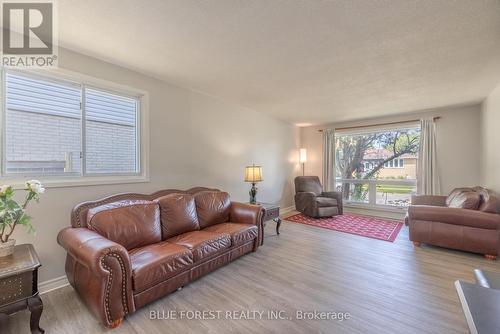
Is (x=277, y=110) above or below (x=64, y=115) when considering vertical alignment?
above

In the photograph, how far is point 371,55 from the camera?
2.30 m

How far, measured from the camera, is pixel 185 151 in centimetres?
328

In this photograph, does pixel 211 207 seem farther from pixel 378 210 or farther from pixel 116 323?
pixel 378 210

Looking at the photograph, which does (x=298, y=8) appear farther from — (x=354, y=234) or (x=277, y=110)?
(x=354, y=234)

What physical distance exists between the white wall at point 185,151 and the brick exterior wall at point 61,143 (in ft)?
0.86

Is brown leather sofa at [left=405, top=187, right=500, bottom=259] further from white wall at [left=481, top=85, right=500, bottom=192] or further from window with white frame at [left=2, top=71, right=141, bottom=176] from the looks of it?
window with white frame at [left=2, top=71, right=141, bottom=176]

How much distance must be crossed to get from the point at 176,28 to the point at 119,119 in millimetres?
1419

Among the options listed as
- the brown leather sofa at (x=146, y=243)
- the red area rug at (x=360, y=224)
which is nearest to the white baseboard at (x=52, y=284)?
the brown leather sofa at (x=146, y=243)

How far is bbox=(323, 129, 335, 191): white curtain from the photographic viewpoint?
18.7 feet

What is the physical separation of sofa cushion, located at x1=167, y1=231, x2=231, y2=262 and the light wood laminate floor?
0.30m

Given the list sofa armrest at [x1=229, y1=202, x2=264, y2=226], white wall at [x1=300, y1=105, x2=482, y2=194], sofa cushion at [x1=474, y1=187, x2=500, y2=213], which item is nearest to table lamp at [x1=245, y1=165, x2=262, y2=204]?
sofa armrest at [x1=229, y1=202, x2=264, y2=226]

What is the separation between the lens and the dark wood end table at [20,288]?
1.39m

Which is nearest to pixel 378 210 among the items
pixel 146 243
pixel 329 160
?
pixel 329 160

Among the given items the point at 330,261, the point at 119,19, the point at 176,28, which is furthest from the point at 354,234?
the point at 119,19
